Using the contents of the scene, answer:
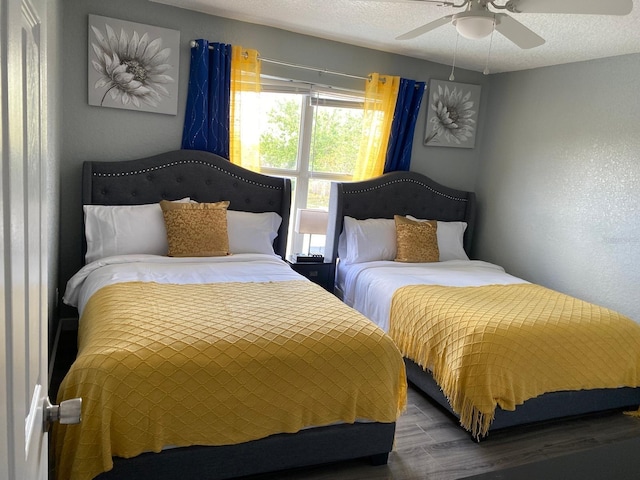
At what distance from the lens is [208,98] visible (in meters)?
3.72

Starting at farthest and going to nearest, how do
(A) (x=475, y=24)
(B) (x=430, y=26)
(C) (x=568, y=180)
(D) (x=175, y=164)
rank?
(C) (x=568, y=180)
(D) (x=175, y=164)
(B) (x=430, y=26)
(A) (x=475, y=24)

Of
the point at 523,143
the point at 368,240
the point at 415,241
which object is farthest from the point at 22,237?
the point at 523,143

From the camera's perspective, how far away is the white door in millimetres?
600

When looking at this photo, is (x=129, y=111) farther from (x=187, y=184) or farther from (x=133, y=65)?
(x=187, y=184)

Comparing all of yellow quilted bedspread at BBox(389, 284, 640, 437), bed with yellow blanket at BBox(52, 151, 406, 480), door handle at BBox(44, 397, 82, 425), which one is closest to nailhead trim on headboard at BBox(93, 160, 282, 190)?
bed with yellow blanket at BBox(52, 151, 406, 480)

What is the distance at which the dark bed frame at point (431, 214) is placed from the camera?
2756mm

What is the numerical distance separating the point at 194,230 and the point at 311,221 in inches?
41.2

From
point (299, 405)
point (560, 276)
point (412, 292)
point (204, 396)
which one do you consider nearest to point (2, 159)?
point (204, 396)

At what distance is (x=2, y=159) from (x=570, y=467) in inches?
44.1

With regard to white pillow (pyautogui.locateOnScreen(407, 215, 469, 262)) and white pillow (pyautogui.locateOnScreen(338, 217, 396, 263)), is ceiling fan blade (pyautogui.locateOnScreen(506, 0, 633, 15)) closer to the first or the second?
white pillow (pyautogui.locateOnScreen(338, 217, 396, 263))

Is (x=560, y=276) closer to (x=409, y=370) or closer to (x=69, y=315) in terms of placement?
(x=409, y=370)

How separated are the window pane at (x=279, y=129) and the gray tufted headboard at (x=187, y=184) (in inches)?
11.7

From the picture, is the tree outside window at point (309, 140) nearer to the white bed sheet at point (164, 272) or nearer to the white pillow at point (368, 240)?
the white pillow at point (368, 240)

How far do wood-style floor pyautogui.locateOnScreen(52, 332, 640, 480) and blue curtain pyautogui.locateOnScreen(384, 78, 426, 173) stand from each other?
2138 mm
